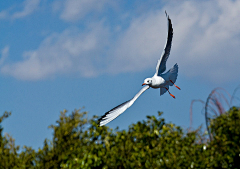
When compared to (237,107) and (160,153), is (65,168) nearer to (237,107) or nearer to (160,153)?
(160,153)

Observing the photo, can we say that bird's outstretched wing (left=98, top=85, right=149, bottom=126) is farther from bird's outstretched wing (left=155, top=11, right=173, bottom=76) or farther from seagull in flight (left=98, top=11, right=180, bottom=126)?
bird's outstretched wing (left=155, top=11, right=173, bottom=76)

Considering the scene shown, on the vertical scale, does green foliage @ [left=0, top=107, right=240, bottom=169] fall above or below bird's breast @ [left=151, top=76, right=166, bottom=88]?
above

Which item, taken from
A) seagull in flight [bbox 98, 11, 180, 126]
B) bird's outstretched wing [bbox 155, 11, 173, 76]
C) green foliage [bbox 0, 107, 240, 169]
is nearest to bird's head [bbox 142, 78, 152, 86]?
seagull in flight [bbox 98, 11, 180, 126]

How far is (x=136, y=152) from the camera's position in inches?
332

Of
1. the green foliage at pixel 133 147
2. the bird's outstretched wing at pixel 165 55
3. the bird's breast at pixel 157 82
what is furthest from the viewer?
the green foliage at pixel 133 147

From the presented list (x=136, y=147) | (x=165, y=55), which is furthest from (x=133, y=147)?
(x=165, y=55)

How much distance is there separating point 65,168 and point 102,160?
1.08m

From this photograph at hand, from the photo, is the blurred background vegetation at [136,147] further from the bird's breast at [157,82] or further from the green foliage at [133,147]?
the bird's breast at [157,82]

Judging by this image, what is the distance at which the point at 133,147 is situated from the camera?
845cm

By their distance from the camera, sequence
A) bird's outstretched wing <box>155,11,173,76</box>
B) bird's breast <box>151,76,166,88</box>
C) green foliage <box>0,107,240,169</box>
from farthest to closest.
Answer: green foliage <box>0,107,240,169</box>
bird's outstretched wing <box>155,11,173,76</box>
bird's breast <box>151,76,166,88</box>

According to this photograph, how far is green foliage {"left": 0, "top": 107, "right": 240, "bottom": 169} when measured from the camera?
297 inches

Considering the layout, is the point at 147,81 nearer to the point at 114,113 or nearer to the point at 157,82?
the point at 157,82

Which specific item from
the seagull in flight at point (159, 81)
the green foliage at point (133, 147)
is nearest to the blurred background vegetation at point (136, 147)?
the green foliage at point (133, 147)

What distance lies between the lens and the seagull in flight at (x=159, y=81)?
77.1 inches
